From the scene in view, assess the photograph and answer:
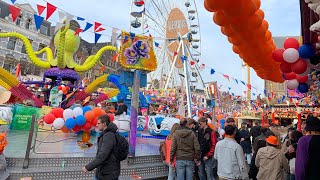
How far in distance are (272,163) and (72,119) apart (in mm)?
4514

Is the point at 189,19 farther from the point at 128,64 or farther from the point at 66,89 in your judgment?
the point at 128,64

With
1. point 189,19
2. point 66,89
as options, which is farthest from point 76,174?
point 189,19

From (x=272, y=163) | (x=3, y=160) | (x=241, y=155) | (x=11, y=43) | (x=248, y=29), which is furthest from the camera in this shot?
(x=11, y=43)

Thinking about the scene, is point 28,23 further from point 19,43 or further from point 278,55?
point 278,55

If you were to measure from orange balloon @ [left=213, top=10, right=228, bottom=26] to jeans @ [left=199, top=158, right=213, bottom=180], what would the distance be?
2.99 meters

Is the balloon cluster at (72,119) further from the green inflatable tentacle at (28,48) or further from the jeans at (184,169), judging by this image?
the green inflatable tentacle at (28,48)

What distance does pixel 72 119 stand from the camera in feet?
20.2

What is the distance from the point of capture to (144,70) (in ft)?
22.0

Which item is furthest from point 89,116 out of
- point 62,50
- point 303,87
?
point 62,50

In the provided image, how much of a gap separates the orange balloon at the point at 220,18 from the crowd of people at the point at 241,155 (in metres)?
1.45

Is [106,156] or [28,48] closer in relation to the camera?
[106,156]

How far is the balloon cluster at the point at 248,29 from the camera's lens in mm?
2949

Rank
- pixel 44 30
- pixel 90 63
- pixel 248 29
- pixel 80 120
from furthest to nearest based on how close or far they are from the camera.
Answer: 1. pixel 44 30
2. pixel 90 63
3. pixel 80 120
4. pixel 248 29

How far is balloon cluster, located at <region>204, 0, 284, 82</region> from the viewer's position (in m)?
2.95
